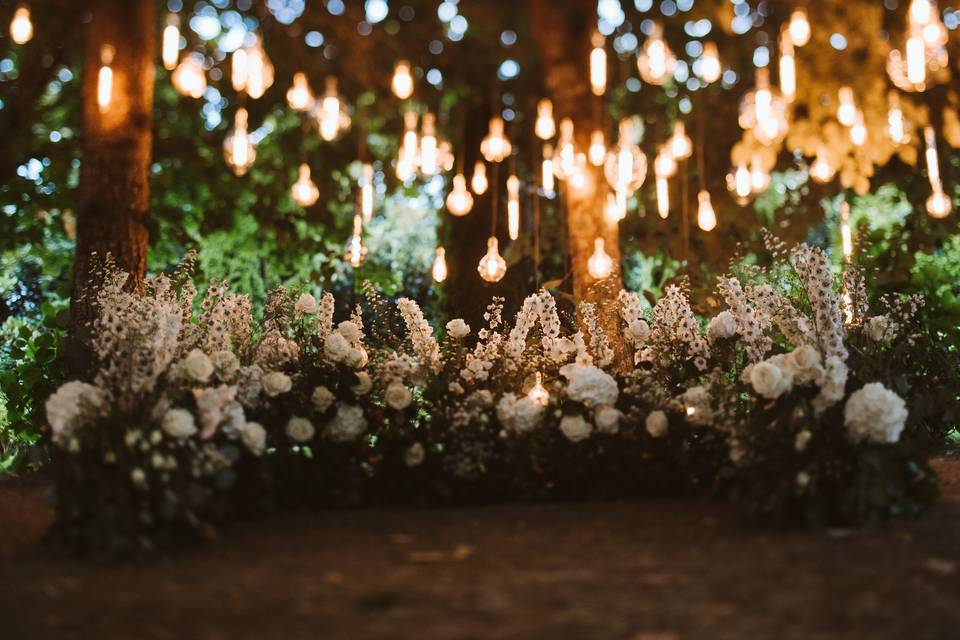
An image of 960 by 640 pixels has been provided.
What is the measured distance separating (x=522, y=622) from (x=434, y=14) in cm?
897

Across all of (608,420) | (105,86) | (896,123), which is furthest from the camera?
(896,123)

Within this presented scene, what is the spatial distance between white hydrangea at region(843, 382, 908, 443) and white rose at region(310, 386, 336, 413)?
265cm

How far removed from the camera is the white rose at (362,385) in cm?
493

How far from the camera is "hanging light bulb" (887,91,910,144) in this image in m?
7.39

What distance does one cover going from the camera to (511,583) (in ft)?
10.3

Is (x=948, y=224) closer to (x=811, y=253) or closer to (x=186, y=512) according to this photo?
(x=811, y=253)

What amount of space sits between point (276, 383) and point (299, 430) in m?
0.28

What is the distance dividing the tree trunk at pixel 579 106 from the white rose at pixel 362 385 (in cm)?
191

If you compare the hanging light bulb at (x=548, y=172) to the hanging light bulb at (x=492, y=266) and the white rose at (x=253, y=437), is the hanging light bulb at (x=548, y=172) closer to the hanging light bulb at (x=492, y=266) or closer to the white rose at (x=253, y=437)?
the hanging light bulb at (x=492, y=266)

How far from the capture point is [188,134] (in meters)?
10.1

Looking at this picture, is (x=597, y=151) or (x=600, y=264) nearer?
(x=600, y=264)

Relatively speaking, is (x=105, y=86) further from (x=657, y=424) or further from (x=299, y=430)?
(x=657, y=424)

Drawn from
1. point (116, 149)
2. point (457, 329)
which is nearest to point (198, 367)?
point (457, 329)

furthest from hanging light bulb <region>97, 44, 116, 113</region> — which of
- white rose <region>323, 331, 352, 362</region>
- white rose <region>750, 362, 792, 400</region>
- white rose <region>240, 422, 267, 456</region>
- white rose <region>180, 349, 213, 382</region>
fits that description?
white rose <region>750, 362, 792, 400</region>
